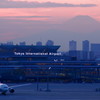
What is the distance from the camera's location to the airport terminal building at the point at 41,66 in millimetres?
137750

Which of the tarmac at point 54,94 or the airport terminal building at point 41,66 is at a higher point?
the airport terminal building at point 41,66

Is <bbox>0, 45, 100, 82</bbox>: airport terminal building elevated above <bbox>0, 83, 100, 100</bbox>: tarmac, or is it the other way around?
<bbox>0, 45, 100, 82</bbox>: airport terminal building

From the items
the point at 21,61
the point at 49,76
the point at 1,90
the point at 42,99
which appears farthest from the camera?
the point at 21,61

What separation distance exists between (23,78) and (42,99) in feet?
233

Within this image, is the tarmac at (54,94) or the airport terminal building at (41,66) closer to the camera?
the tarmac at (54,94)

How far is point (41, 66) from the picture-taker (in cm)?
14450

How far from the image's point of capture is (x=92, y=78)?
→ 13838 centimetres

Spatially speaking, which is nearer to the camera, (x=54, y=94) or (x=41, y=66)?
(x=54, y=94)

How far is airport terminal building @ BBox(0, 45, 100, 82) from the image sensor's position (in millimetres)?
137750

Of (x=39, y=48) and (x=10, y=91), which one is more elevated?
(x=39, y=48)

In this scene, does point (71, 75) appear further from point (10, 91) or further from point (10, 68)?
point (10, 91)

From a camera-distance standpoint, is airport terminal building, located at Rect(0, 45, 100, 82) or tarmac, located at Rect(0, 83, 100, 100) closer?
tarmac, located at Rect(0, 83, 100, 100)

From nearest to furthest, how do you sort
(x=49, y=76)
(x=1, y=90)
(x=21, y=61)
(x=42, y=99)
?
1. (x=42, y=99)
2. (x=1, y=90)
3. (x=49, y=76)
4. (x=21, y=61)

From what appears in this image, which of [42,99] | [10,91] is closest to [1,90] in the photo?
[10,91]
